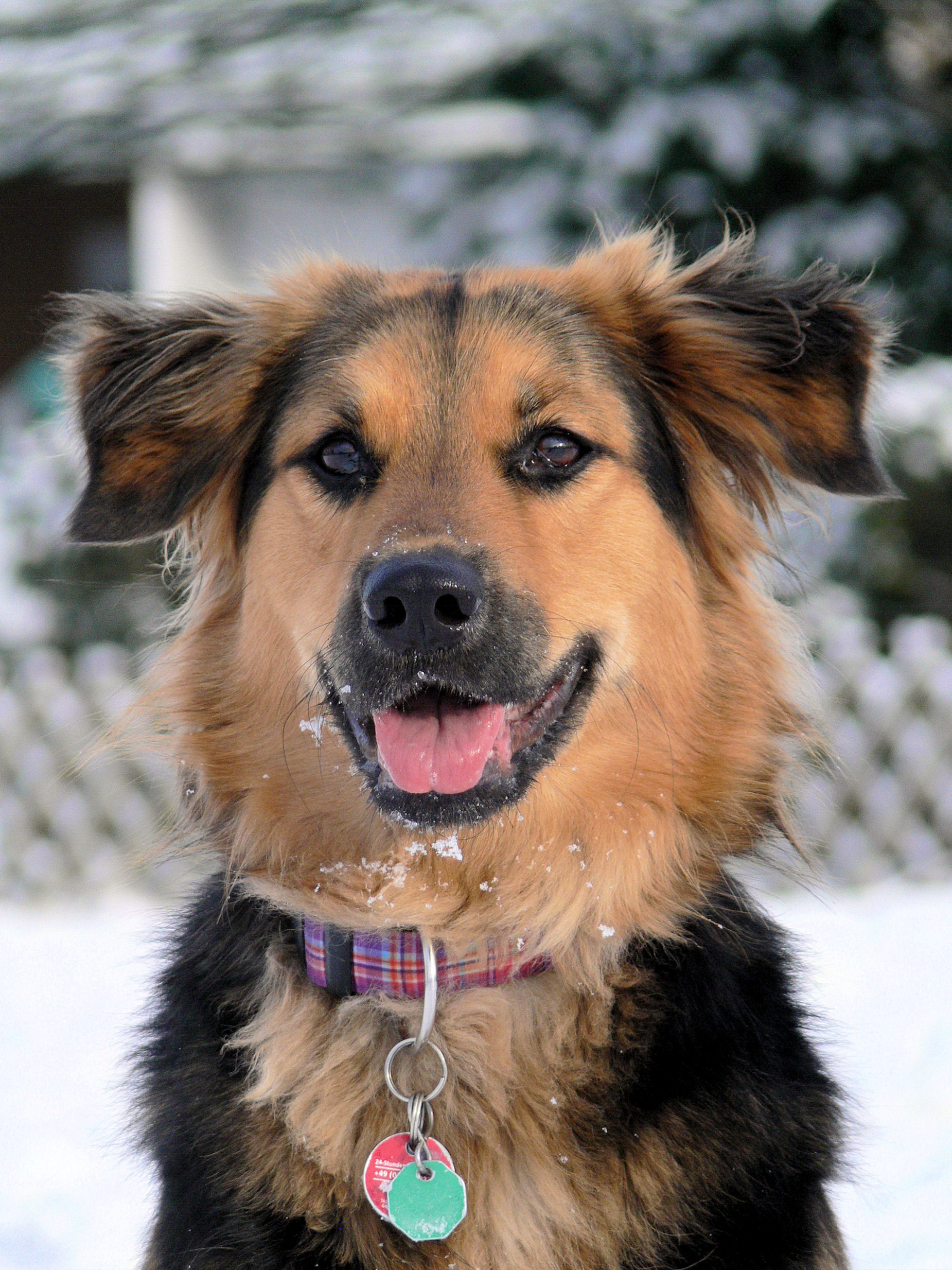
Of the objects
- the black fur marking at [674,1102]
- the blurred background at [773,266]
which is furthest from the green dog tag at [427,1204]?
the blurred background at [773,266]

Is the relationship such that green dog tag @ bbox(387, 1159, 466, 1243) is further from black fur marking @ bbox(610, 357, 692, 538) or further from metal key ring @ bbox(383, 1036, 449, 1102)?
black fur marking @ bbox(610, 357, 692, 538)

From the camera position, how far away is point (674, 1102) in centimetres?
230

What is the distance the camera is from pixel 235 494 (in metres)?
2.96

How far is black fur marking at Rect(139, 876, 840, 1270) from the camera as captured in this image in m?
2.21

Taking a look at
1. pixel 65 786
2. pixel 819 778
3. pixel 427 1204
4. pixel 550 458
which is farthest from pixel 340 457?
pixel 65 786

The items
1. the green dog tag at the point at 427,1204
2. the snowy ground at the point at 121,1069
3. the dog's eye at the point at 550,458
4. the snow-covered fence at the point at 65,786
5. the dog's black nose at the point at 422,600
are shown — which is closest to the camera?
the green dog tag at the point at 427,1204

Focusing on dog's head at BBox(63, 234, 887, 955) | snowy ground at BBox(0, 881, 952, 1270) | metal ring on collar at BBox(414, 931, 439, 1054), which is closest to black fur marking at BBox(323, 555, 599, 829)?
dog's head at BBox(63, 234, 887, 955)

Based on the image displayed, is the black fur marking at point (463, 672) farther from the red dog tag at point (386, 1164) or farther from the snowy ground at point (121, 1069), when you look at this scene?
the snowy ground at point (121, 1069)

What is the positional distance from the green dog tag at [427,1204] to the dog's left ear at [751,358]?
1.47 metres

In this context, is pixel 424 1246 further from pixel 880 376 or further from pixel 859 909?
pixel 859 909

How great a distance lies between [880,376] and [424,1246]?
73.0 inches

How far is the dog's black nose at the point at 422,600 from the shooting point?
2.25m

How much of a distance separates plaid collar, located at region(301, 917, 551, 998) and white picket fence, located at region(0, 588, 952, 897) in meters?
4.01

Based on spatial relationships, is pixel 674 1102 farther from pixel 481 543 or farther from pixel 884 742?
pixel 884 742
